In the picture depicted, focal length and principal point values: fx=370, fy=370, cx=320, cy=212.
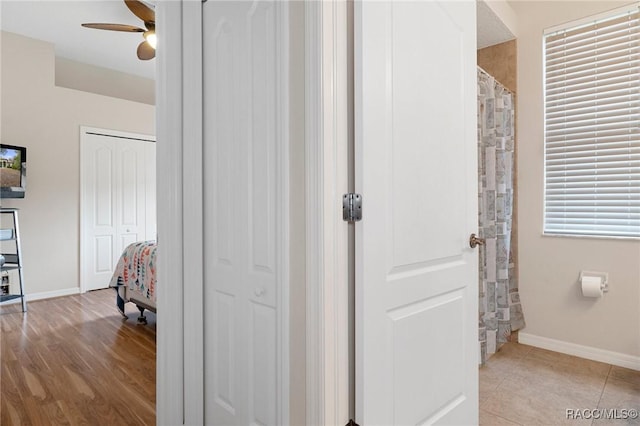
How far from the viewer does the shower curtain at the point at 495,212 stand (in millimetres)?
2432

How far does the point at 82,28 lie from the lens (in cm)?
400

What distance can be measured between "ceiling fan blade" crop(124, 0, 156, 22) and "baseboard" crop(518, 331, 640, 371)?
3926 millimetres

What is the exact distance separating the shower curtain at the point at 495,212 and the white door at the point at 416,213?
2.68 ft

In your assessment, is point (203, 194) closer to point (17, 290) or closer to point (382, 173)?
point (382, 173)

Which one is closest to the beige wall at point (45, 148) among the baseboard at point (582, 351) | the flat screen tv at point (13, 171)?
the flat screen tv at point (13, 171)

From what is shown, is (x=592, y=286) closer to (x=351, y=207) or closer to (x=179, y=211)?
(x=351, y=207)

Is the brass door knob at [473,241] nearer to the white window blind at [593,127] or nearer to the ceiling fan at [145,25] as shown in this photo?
the white window blind at [593,127]

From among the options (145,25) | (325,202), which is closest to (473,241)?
(325,202)

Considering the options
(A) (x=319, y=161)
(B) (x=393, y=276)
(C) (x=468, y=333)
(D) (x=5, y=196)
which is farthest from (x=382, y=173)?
(D) (x=5, y=196)

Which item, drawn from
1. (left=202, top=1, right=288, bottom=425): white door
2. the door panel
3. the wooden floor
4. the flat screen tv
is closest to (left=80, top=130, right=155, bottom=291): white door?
the door panel

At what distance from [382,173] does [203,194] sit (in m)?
0.82

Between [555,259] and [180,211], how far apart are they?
2618 millimetres

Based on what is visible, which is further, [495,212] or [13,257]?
[13,257]

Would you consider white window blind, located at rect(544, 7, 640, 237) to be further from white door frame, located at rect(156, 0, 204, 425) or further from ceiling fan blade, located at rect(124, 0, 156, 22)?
ceiling fan blade, located at rect(124, 0, 156, 22)
